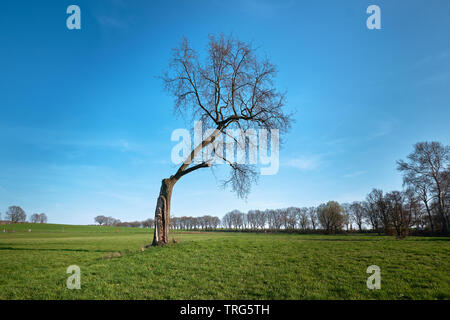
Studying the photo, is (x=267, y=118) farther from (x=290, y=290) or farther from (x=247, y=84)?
(x=290, y=290)

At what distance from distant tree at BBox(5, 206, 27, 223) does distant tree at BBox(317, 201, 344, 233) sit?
144485mm

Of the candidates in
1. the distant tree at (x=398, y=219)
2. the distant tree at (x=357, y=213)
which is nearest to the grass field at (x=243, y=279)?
the distant tree at (x=398, y=219)

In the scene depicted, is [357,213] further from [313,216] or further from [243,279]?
[243,279]

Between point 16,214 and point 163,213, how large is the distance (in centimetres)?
14486

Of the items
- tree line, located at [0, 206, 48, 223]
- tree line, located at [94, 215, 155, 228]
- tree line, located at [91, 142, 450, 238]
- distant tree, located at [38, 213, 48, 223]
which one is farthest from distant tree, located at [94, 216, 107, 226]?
tree line, located at [91, 142, 450, 238]


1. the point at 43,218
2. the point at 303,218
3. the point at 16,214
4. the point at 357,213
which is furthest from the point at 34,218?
the point at 357,213

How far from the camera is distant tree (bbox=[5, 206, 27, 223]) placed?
112375 mm

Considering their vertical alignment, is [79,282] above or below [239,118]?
below

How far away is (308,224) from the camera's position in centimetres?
10119

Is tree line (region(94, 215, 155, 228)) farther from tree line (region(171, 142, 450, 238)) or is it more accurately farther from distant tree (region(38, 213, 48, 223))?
tree line (region(171, 142, 450, 238))

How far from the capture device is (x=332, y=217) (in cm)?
5941

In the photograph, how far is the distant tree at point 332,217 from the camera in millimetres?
58931
